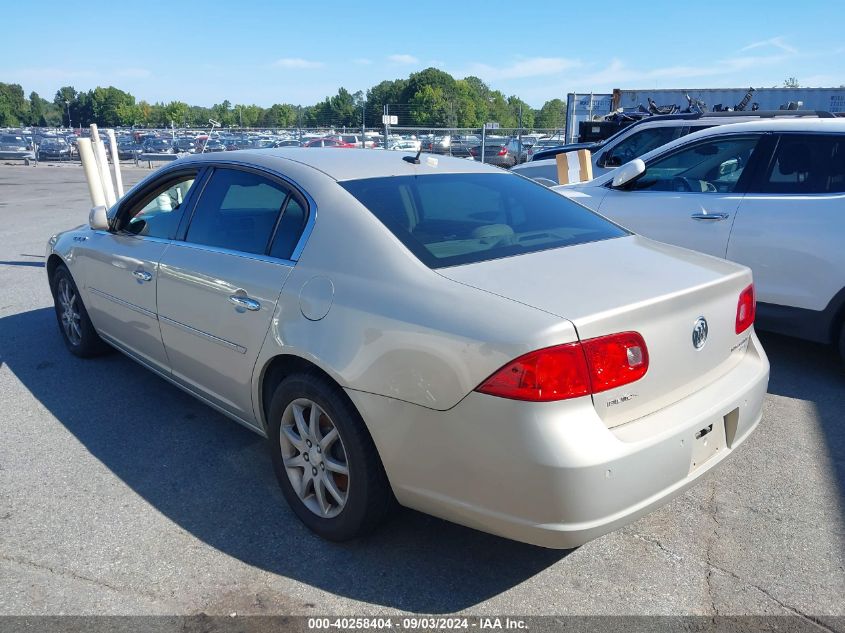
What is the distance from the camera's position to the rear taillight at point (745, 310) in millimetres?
2875

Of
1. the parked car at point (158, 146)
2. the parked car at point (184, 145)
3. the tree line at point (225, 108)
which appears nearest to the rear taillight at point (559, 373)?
the parked car at point (184, 145)

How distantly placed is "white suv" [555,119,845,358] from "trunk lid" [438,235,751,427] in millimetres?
1906

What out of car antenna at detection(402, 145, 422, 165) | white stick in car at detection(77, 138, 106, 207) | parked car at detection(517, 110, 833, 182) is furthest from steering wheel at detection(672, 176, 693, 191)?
white stick in car at detection(77, 138, 106, 207)

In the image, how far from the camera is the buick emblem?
256cm

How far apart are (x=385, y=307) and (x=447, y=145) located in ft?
75.2

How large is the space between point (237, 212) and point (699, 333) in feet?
7.23

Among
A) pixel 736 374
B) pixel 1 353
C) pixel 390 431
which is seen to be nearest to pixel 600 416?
pixel 390 431

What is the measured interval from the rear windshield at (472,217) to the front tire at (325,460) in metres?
0.67

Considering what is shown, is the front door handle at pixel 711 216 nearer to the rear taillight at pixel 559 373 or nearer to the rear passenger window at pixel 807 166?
the rear passenger window at pixel 807 166

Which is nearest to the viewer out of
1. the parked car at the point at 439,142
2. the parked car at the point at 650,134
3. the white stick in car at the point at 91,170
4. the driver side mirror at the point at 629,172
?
the driver side mirror at the point at 629,172

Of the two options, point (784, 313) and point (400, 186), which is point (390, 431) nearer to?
point (400, 186)

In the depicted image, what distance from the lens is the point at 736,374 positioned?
2.82m

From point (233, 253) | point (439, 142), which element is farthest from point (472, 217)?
point (439, 142)

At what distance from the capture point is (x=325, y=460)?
2.78 m
